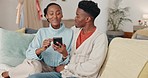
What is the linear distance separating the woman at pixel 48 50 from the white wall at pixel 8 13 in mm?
4381

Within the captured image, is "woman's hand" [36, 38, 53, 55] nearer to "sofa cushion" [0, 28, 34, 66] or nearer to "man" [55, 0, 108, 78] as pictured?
"man" [55, 0, 108, 78]

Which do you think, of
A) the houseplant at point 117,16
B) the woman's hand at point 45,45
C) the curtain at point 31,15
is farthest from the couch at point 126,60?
the houseplant at point 117,16

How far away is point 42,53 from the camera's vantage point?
2219 mm

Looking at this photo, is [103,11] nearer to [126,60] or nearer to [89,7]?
[89,7]

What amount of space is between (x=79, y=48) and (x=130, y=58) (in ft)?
1.36

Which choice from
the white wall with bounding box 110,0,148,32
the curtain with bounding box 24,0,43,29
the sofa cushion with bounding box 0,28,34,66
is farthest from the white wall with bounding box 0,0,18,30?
the sofa cushion with bounding box 0,28,34,66

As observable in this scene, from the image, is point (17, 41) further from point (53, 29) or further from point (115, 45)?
point (115, 45)

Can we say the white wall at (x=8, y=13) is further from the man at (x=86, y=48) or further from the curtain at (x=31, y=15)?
the man at (x=86, y=48)

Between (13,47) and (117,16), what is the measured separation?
4.65 m

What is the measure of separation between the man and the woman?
7 centimetres

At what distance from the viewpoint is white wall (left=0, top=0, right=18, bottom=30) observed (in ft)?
20.9

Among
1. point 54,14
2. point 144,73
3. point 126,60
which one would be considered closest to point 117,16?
point 54,14

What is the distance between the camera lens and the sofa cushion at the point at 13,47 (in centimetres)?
249

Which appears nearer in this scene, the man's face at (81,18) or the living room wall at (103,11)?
the man's face at (81,18)
